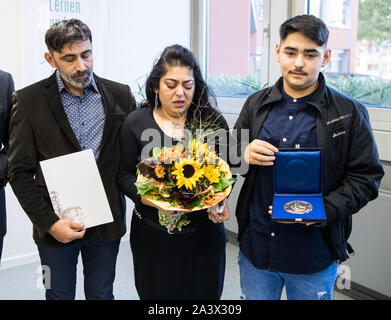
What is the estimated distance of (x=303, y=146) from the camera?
1.51 metres

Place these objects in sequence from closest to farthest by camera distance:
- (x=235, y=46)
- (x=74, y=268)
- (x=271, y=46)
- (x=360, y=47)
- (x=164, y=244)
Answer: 1. (x=164, y=244)
2. (x=74, y=268)
3. (x=360, y=47)
4. (x=271, y=46)
5. (x=235, y=46)

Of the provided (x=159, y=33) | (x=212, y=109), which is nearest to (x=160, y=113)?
(x=212, y=109)

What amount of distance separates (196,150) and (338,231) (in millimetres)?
608

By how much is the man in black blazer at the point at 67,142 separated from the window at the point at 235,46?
209 cm

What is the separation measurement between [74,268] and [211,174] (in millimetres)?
841

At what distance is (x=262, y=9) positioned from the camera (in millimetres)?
3449

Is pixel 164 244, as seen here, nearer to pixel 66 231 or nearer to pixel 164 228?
pixel 164 228

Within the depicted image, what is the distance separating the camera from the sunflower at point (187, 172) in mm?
1463

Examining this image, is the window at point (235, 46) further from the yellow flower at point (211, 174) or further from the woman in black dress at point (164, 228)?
the yellow flower at point (211, 174)

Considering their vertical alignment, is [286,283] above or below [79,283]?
above

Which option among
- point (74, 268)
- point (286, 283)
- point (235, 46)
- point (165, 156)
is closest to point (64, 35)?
point (165, 156)

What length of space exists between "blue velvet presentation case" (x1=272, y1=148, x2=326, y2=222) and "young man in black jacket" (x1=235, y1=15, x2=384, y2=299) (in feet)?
0.15

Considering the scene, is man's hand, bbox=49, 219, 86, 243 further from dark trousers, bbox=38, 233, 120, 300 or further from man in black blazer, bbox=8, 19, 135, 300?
dark trousers, bbox=38, 233, 120, 300
